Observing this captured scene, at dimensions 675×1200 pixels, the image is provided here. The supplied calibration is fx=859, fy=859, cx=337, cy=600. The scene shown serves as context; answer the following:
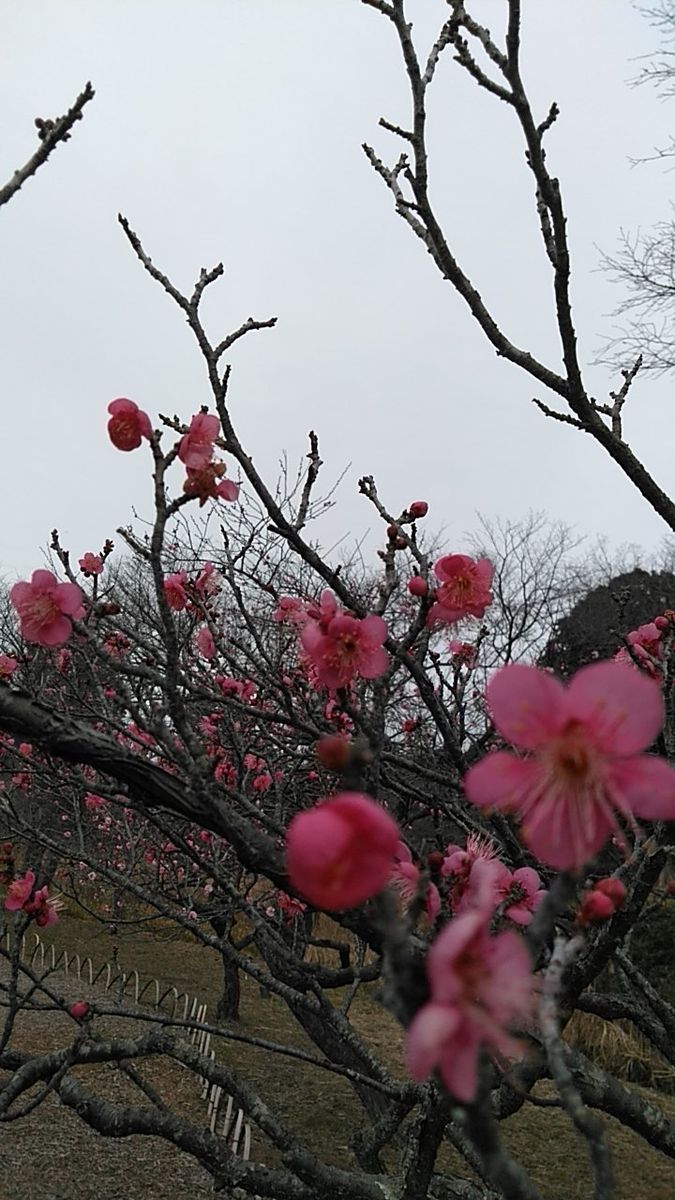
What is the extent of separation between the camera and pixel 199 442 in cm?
160

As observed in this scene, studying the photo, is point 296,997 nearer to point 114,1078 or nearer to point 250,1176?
point 250,1176

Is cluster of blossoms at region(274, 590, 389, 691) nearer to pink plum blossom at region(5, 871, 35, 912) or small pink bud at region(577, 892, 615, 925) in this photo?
small pink bud at region(577, 892, 615, 925)

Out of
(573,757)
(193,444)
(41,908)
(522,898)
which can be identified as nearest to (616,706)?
(573,757)

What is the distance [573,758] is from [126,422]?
112cm

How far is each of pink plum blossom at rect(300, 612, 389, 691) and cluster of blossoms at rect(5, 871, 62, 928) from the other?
144cm

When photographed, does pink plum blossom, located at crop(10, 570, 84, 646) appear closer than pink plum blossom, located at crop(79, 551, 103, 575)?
Yes

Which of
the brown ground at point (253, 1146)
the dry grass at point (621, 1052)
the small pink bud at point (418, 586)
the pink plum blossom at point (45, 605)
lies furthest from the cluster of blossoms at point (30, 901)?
the dry grass at point (621, 1052)

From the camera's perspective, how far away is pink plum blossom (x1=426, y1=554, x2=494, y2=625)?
6.25 ft

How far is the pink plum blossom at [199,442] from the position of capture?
1.53 meters

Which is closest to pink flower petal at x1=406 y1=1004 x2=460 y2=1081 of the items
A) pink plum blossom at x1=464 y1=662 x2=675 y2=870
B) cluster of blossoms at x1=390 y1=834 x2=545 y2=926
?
pink plum blossom at x1=464 y1=662 x2=675 y2=870

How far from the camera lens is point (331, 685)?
60.8 inches

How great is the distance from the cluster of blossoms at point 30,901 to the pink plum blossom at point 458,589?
1.43 m

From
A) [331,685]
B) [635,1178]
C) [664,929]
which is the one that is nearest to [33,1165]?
[635,1178]

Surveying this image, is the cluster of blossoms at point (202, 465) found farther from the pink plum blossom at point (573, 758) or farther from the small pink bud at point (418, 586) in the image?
the pink plum blossom at point (573, 758)
